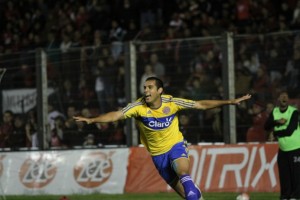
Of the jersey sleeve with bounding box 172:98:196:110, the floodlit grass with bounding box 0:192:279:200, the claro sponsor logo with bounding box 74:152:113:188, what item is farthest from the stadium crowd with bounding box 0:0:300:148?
the jersey sleeve with bounding box 172:98:196:110

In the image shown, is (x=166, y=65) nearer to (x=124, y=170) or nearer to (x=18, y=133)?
(x=124, y=170)

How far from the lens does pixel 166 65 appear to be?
18922 millimetres

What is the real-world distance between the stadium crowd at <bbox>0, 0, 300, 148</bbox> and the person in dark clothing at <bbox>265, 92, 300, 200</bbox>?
2.26m

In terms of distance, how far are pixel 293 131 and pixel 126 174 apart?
4635mm

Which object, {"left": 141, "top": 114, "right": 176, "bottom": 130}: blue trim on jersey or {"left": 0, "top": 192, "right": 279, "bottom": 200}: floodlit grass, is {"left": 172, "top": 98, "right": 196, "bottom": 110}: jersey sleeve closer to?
{"left": 141, "top": 114, "right": 176, "bottom": 130}: blue trim on jersey

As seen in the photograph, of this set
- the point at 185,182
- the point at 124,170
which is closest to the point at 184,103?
the point at 185,182

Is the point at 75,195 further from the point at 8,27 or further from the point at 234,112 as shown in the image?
the point at 8,27

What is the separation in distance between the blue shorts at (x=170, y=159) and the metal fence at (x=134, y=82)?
539 cm

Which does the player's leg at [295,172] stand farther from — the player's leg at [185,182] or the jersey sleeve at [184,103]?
the jersey sleeve at [184,103]

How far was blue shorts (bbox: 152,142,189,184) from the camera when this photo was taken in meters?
12.4

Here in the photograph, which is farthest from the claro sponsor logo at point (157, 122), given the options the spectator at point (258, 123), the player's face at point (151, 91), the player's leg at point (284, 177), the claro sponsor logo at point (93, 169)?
the claro sponsor logo at point (93, 169)

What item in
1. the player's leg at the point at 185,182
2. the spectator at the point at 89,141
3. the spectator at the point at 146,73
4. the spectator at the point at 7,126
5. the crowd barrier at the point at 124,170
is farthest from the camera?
the spectator at the point at 7,126

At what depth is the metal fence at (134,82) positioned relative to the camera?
1794cm

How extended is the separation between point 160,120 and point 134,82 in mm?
6527
